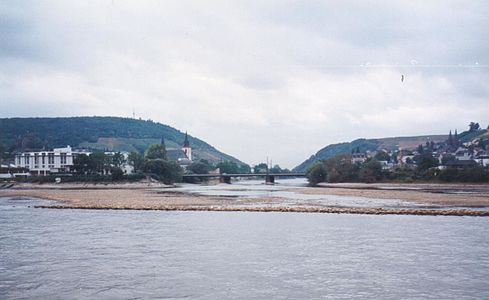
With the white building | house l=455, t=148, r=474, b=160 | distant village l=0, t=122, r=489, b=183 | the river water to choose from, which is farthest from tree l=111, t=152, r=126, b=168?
house l=455, t=148, r=474, b=160

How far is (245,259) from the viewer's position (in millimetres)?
17688

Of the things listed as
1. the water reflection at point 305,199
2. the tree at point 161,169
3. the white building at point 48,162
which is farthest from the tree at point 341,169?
the white building at point 48,162

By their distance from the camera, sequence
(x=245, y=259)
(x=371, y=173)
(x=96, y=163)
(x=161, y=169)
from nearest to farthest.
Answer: (x=245, y=259) < (x=371, y=173) < (x=96, y=163) < (x=161, y=169)

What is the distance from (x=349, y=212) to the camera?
34.9m

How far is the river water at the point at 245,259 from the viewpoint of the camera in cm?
1345

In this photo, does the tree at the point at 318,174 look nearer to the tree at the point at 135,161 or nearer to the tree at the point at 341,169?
the tree at the point at 341,169

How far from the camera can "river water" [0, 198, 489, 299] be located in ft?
44.1

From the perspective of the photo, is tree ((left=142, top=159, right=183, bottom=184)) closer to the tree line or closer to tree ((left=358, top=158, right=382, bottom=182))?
the tree line

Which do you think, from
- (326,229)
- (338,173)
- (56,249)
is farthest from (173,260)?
(338,173)

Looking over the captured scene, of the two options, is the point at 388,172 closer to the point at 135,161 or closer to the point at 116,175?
the point at 116,175

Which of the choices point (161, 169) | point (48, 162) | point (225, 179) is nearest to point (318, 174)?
point (161, 169)

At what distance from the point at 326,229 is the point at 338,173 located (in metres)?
89.1

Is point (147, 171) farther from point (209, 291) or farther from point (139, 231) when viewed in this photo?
point (209, 291)

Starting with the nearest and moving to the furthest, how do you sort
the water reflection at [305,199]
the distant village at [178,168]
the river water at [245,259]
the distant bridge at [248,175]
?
the river water at [245,259] → the water reflection at [305,199] → the distant village at [178,168] → the distant bridge at [248,175]
